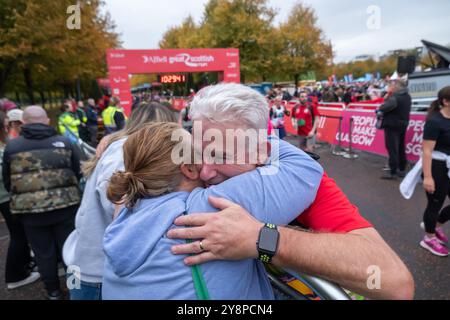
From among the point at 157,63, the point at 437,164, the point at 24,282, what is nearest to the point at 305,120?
the point at 437,164

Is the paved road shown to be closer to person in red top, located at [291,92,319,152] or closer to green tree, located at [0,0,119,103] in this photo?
person in red top, located at [291,92,319,152]

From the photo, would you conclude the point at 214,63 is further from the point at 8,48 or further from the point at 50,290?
the point at 50,290

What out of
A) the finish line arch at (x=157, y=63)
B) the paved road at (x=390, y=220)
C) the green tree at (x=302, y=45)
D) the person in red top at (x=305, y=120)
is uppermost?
the green tree at (x=302, y=45)

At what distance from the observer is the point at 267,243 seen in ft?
3.08

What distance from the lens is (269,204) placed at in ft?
3.23

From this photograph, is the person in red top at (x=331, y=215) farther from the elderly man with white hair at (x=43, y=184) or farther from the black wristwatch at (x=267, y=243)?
the elderly man with white hair at (x=43, y=184)

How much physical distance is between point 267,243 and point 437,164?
3.26 m

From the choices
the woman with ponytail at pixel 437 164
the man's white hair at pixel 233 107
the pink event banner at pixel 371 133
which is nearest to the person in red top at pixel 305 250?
the man's white hair at pixel 233 107

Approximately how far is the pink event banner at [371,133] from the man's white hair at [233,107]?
21.2 ft

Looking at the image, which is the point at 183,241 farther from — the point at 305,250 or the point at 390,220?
the point at 390,220

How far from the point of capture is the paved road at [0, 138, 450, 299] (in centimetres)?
303

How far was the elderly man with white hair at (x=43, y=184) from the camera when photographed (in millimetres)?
2729

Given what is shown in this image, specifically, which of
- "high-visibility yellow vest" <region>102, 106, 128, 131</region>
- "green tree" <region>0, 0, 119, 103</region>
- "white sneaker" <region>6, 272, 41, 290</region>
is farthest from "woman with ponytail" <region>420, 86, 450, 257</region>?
"green tree" <region>0, 0, 119, 103</region>

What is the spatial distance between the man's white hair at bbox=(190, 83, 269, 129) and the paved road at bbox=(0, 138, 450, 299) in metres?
2.69
